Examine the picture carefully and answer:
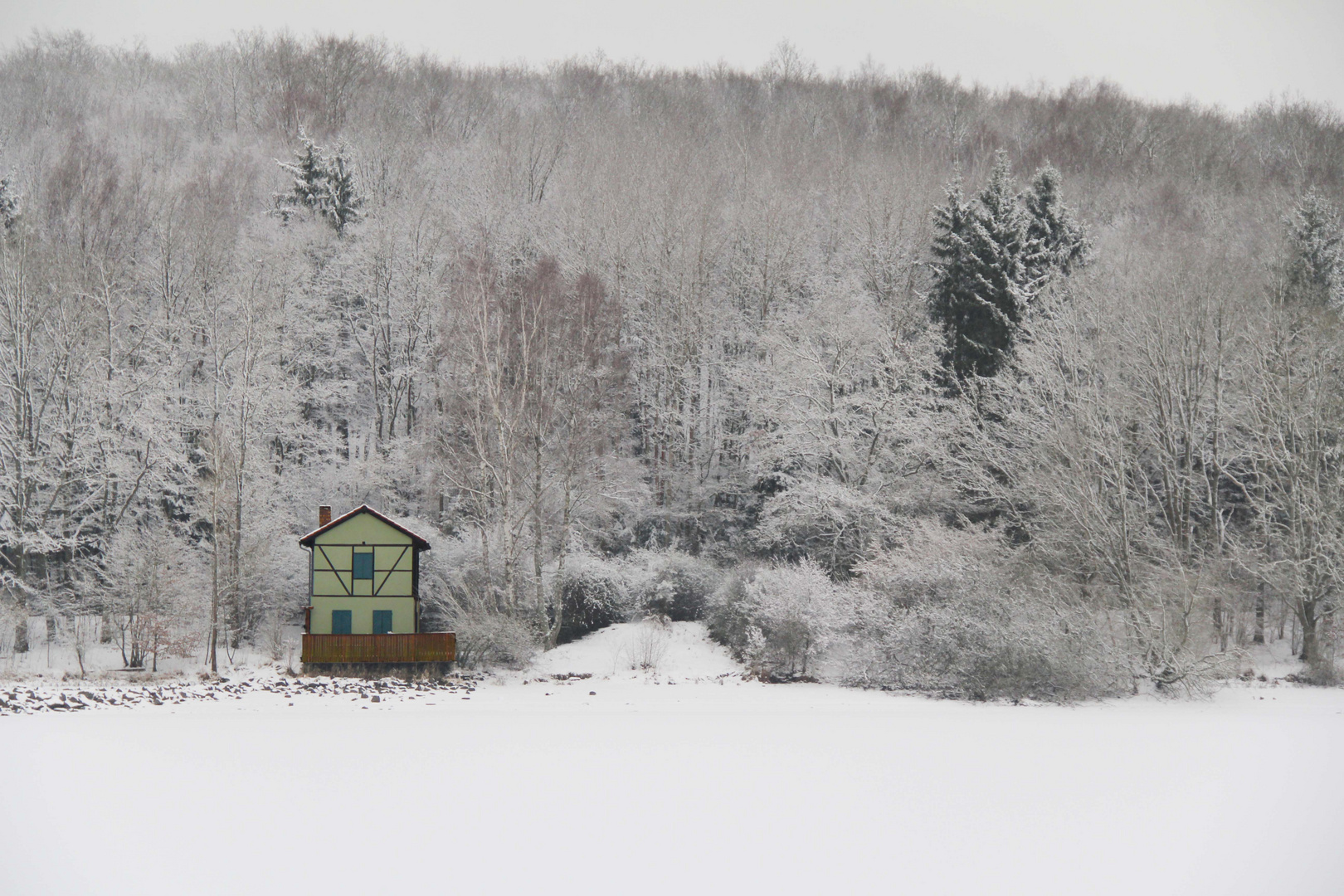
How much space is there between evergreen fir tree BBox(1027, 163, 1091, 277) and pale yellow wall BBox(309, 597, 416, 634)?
82.2 ft

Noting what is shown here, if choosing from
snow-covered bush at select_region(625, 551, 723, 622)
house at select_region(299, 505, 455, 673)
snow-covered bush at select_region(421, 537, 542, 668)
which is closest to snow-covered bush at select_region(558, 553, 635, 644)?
snow-covered bush at select_region(625, 551, 723, 622)

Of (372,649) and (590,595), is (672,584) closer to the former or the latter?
(590,595)

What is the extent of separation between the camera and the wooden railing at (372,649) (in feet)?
87.0

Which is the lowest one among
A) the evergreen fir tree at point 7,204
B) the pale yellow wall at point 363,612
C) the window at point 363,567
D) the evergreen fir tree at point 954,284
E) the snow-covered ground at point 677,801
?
the snow-covered ground at point 677,801

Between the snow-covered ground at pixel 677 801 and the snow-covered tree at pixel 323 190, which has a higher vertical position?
the snow-covered tree at pixel 323 190

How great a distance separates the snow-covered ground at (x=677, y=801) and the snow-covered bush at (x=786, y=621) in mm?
7453

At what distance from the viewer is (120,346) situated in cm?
3328

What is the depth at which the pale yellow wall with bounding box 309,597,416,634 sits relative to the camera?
29219 mm

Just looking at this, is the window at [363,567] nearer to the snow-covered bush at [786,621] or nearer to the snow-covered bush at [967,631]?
the snow-covered bush at [786,621]

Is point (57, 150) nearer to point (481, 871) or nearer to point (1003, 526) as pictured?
point (1003, 526)

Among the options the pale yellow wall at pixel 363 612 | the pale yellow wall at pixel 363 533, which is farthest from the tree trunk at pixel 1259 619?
the pale yellow wall at pixel 363 533

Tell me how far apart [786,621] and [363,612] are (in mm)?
12597

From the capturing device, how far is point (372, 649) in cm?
2661

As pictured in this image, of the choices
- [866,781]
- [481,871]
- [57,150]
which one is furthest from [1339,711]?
[57,150]
